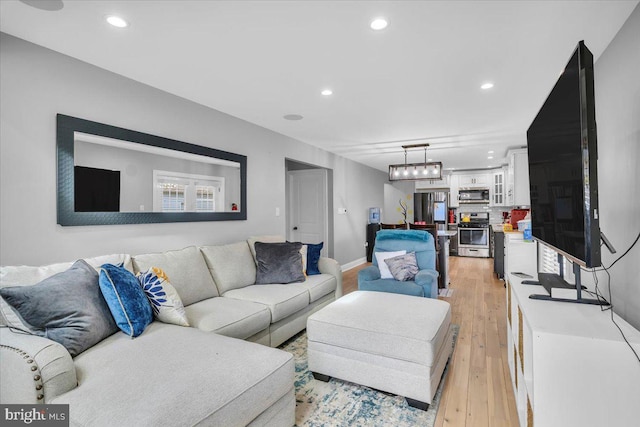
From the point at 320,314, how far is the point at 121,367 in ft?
4.21

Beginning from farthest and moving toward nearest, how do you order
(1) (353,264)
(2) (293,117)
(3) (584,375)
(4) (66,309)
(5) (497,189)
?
(5) (497,189) → (1) (353,264) → (2) (293,117) → (4) (66,309) → (3) (584,375)

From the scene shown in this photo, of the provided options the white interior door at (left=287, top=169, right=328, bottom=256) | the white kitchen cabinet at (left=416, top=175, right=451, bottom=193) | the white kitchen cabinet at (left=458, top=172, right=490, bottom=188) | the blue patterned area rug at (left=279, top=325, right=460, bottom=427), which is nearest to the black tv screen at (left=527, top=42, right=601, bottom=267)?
the blue patterned area rug at (left=279, top=325, right=460, bottom=427)

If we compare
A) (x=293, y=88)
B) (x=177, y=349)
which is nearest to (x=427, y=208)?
(x=293, y=88)

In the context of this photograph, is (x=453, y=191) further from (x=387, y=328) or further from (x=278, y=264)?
(x=387, y=328)

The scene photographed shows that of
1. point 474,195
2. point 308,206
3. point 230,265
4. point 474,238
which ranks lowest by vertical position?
point 474,238

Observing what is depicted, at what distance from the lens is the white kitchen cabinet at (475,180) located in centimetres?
813

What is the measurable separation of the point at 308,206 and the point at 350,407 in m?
4.38

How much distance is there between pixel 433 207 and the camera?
27.9 feet

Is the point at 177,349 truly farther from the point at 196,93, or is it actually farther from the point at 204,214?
the point at 196,93

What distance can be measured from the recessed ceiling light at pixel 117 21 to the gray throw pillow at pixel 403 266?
310 centimetres

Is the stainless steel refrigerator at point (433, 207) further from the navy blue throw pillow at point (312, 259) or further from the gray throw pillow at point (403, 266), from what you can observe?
the navy blue throw pillow at point (312, 259)

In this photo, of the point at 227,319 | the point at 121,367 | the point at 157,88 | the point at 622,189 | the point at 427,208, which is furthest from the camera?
the point at 427,208

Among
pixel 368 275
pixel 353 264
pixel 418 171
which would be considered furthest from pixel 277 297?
pixel 353 264

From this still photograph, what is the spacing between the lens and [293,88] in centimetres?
292
